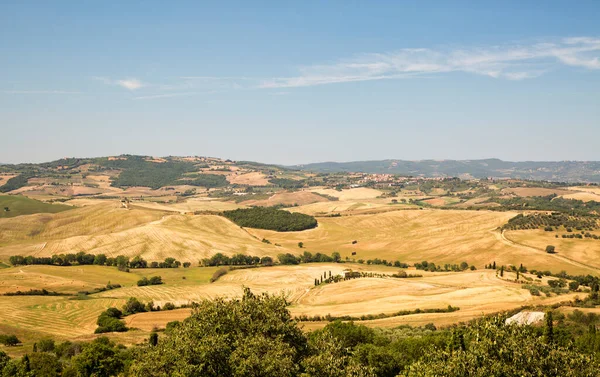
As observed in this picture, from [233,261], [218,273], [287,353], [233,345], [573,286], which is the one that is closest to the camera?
[287,353]

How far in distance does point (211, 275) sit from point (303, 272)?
1161 inches

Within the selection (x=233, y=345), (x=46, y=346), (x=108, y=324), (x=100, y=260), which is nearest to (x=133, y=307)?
(x=108, y=324)

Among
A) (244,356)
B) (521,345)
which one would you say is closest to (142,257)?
(244,356)

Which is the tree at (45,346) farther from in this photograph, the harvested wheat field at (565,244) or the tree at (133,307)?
the harvested wheat field at (565,244)

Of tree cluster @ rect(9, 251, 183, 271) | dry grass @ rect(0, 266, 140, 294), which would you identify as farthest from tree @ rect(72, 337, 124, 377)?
tree cluster @ rect(9, 251, 183, 271)

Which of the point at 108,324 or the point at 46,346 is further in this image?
the point at 108,324

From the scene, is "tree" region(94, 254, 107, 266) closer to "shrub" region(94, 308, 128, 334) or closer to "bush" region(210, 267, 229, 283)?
"bush" region(210, 267, 229, 283)

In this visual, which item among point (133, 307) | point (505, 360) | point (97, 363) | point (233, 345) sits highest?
point (505, 360)

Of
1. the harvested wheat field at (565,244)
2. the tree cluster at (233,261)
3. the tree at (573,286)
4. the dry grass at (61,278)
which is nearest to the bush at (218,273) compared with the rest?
the tree cluster at (233,261)

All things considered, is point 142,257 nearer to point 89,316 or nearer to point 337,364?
point 89,316

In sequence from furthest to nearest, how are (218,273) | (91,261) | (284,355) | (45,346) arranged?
(91,261)
(218,273)
(45,346)
(284,355)

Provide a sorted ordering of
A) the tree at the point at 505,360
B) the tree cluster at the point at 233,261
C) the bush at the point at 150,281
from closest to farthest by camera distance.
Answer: the tree at the point at 505,360, the bush at the point at 150,281, the tree cluster at the point at 233,261

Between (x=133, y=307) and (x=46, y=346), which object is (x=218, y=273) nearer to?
(x=133, y=307)

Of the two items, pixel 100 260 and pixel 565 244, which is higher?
pixel 565 244
